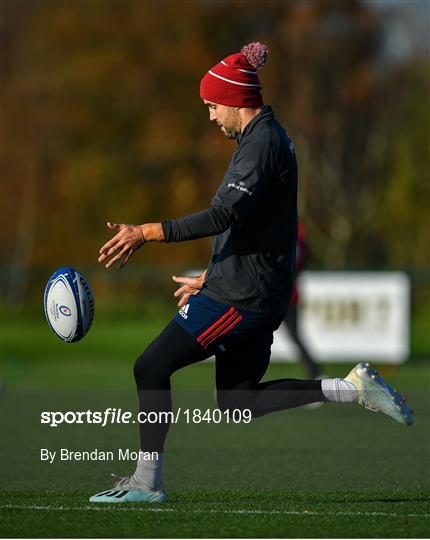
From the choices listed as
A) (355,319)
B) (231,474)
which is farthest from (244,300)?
(355,319)

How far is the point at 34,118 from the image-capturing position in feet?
139

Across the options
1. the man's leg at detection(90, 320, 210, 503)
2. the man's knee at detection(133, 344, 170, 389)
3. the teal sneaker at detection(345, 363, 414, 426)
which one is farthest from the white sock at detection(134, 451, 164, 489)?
the teal sneaker at detection(345, 363, 414, 426)

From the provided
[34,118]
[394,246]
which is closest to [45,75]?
[34,118]

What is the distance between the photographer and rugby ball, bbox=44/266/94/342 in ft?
23.1

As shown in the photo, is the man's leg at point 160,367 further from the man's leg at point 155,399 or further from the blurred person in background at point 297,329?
the blurred person in background at point 297,329

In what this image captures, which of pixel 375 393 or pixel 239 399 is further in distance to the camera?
pixel 239 399

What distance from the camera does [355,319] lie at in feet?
59.0

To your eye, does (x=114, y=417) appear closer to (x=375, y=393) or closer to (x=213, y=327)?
(x=213, y=327)

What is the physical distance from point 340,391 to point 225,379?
2.14 ft

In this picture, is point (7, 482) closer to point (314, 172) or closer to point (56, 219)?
point (314, 172)

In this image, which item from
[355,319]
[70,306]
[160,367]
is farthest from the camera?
[355,319]

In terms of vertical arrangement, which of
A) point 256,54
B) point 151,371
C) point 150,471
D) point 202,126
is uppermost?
point 256,54

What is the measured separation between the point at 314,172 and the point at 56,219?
9.32 m

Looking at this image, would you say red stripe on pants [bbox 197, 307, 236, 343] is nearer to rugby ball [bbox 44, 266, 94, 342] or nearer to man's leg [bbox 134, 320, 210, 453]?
man's leg [bbox 134, 320, 210, 453]
